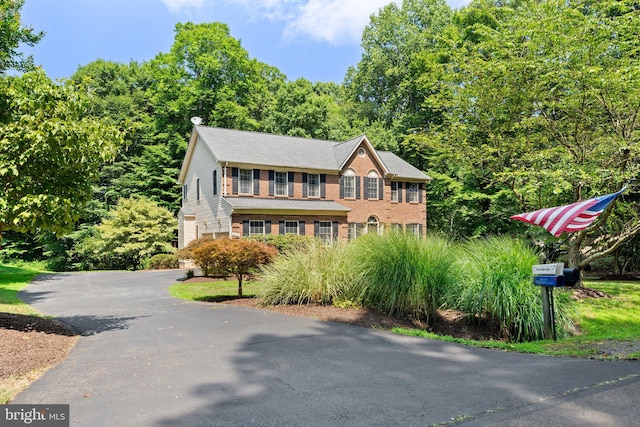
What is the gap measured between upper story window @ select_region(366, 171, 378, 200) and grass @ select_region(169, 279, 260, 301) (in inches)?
557

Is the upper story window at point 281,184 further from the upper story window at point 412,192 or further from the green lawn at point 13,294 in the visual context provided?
the green lawn at point 13,294

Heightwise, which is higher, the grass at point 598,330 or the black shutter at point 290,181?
the black shutter at point 290,181

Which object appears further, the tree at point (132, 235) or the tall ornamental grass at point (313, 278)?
the tree at point (132, 235)

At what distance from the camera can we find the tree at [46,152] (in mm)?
6586

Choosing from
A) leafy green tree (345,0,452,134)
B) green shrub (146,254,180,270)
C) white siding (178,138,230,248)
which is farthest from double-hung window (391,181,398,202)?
green shrub (146,254,180,270)

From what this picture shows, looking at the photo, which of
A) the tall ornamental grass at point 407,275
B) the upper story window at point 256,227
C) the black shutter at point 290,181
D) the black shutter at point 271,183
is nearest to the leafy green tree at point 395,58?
the black shutter at point 290,181

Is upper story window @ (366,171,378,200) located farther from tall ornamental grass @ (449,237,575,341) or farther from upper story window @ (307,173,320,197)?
tall ornamental grass @ (449,237,575,341)

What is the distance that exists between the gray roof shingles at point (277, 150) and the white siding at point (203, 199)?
2.79 feet

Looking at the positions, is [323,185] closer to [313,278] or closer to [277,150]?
[277,150]

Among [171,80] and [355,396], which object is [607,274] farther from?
[171,80]

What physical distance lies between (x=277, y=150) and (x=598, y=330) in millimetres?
20501

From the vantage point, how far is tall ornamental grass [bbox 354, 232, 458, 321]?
30.9 ft

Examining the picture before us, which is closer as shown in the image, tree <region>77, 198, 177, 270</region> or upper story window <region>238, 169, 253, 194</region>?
upper story window <region>238, 169, 253, 194</region>

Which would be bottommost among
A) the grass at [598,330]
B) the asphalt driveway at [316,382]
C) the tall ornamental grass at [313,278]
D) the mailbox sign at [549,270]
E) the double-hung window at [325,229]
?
the grass at [598,330]
